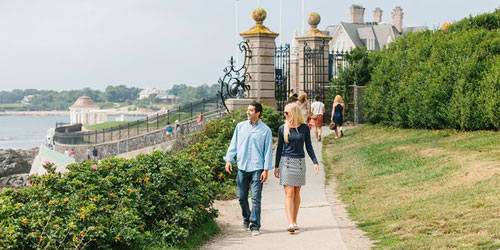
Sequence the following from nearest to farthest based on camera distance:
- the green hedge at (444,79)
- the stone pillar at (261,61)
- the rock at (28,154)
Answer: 1. the green hedge at (444,79)
2. the stone pillar at (261,61)
3. the rock at (28,154)

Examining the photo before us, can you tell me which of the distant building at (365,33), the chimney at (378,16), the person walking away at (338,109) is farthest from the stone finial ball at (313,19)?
the chimney at (378,16)

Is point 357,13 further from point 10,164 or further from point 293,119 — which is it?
point 293,119

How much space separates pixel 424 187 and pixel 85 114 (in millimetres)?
98300

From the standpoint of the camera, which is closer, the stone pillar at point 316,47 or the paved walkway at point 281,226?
the paved walkway at point 281,226

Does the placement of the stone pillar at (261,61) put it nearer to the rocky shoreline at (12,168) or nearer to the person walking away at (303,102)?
the person walking away at (303,102)

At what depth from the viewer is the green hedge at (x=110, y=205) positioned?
6.11 meters

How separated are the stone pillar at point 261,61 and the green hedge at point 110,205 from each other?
14.6m

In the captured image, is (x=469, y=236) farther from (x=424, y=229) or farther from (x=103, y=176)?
(x=103, y=176)

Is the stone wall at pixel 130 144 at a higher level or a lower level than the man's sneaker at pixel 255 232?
lower

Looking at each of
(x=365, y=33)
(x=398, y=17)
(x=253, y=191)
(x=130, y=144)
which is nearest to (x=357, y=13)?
(x=398, y=17)

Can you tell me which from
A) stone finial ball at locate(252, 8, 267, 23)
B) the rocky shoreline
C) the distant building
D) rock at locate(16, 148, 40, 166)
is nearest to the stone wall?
the rocky shoreline

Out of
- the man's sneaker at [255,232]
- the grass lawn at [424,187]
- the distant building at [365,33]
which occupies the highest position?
the distant building at [365,33]

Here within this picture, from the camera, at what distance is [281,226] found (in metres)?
8.98

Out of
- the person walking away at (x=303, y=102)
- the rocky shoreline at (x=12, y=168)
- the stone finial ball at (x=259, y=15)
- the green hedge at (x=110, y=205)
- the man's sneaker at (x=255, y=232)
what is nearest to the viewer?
the green hedge at (x=110, y=205)
